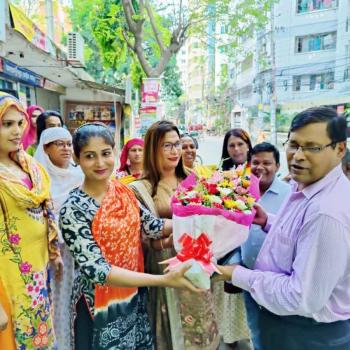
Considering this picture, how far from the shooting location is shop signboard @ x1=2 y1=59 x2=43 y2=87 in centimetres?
564

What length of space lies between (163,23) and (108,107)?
2.94m

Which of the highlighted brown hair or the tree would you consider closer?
the highlighted brown hair

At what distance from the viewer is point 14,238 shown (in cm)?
154

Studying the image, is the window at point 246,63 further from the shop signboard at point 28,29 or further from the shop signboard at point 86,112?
the shop signboard at point 28,29

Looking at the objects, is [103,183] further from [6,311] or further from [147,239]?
[6,311]

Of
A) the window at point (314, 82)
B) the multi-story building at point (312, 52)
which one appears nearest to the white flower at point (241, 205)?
the multi-story building at point (312, 52)

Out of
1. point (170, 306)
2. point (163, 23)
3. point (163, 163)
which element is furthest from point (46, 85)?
point (170, 306)

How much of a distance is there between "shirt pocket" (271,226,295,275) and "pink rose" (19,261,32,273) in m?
1.20

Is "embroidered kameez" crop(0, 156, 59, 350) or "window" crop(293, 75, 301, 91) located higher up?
"window" crop(293, 75, 301, 91)

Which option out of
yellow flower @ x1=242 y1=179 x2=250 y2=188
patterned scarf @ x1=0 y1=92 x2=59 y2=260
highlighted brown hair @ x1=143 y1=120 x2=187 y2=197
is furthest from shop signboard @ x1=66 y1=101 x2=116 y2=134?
yellow flower @ x1=242 y1=179 x2=250 y2=188

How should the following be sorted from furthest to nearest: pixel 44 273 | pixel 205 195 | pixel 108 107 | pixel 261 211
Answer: pixel 108 107 < pixel 44 273 < pixel 261 211 < pixel 205 195

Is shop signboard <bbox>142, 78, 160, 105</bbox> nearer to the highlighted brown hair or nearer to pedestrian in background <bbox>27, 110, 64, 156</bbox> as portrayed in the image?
pedestrian in background <bbox>27, 110, 64, 156</bbox>

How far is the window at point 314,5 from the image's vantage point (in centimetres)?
1642

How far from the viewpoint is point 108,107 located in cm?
967
